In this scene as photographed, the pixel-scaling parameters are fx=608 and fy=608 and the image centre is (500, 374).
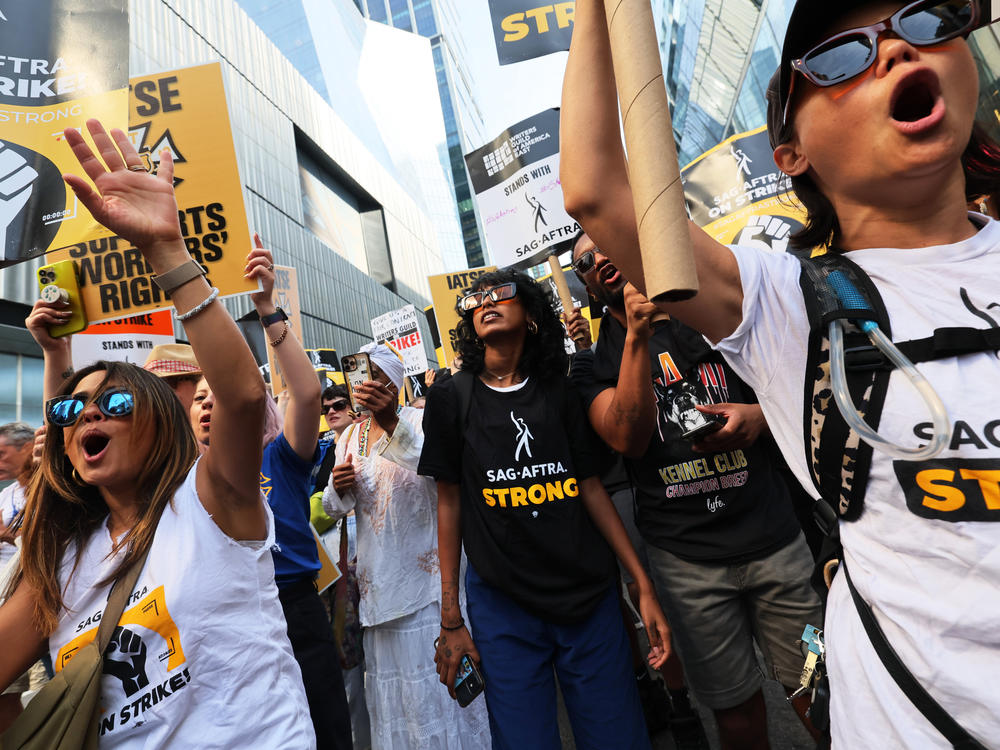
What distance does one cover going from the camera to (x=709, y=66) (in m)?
14.0

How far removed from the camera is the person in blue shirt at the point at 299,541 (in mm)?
2766

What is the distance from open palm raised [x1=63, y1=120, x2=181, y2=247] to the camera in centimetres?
154

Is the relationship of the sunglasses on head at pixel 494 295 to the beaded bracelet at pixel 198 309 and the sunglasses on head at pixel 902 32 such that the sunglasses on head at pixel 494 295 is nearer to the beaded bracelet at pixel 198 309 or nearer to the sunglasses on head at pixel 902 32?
the beaded bracelet at pixel 198 309

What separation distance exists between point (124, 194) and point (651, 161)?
1.45m

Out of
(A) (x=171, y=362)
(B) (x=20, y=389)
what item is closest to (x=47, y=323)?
(A) (x=171, y=362)

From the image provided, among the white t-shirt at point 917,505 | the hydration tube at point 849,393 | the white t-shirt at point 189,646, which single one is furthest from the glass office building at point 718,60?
the white t-shirt at point 189,646

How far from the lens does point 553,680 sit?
2.30m

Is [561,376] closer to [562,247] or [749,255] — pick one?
[749,255]

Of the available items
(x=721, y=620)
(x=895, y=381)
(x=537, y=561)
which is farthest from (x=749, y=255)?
(x=721, y=620)

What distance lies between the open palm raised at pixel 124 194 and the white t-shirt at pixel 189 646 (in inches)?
29.9

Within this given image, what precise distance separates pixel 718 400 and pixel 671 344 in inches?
11.6

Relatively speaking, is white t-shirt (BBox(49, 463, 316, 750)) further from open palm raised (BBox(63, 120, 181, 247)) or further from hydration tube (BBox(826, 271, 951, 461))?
hydration tube (BBox(826, 271, 951, 461))

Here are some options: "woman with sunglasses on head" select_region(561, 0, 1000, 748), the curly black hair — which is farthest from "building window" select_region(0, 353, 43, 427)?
"woman with sunglasses on head" select_region(561, 0, 1000, 748)

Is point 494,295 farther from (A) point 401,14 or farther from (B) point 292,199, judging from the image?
(A) point 401,14
